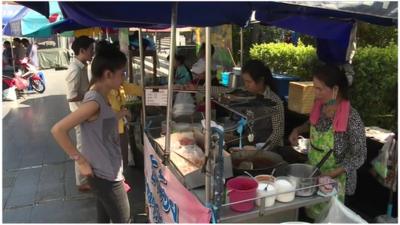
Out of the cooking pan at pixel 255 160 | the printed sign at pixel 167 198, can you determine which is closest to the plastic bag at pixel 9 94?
the printed sign at pixel 167 198

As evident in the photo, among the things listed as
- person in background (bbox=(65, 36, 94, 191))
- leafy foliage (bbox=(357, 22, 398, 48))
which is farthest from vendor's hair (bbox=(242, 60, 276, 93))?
leafy foliage (bbox=(357, 22, 398, 48))

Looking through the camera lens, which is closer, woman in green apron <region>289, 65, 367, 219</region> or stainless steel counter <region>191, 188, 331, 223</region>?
stainless steel counter <region>191, 188, 331, 223</region>

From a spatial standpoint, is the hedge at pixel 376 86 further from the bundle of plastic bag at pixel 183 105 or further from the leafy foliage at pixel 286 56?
the bundle of plastic bag at pixel 183 105

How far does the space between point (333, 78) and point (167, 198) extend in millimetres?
1383

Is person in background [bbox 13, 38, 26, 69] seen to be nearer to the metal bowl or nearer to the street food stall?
the street food stall

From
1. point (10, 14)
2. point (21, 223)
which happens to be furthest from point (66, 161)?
point (10, 14)

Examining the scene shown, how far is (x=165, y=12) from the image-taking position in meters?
2.56

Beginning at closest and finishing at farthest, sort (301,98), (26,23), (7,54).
A: (301,98), (26,23), (7,54)

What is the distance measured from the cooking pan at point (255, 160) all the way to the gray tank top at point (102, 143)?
2.73 feet

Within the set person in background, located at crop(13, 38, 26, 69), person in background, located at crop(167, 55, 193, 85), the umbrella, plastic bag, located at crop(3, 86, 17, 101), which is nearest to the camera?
the umbrella

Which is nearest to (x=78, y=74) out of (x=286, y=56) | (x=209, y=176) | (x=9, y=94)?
(x=209, y=176)

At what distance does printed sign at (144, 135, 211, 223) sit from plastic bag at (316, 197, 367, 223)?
698mm

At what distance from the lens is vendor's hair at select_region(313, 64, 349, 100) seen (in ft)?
8.70

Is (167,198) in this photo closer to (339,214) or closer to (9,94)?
(339,214)
